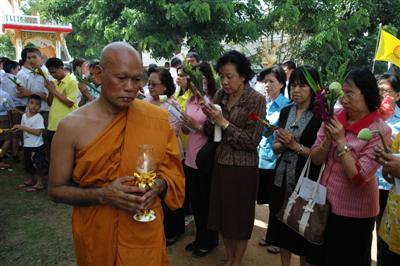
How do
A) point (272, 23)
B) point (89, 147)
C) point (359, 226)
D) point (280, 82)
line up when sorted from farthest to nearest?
point (272, 23) < point (280, 82) < point (359, 226) < point (89, 147)

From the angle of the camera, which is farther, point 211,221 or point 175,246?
point 175,246

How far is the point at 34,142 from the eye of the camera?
554 centimetres

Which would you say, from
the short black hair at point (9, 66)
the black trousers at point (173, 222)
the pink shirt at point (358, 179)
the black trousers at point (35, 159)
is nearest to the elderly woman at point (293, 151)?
the pink shirt at point (358, 179)

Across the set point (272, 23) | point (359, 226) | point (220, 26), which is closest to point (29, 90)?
point (359, 226)

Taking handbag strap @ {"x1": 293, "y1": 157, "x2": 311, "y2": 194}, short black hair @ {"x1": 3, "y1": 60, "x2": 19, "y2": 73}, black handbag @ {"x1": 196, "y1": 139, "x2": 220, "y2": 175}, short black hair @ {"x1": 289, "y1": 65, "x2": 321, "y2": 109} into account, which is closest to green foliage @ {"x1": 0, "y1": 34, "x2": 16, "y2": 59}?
short black hair @ {"x1": 3, "y1": 60, "x2": 19, "y2": 73}

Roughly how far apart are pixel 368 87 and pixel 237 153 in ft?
4.02

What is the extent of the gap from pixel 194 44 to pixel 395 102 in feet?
28.3

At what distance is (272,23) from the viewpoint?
1254cm

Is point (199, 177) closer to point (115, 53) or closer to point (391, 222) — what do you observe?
point (391, 222)

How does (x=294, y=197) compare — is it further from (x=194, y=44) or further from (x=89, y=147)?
(x=194, y=44)

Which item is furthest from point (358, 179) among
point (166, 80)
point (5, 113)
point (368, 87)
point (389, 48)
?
point (5, 113)

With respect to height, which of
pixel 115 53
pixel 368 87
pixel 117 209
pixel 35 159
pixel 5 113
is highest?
pixel 115 53

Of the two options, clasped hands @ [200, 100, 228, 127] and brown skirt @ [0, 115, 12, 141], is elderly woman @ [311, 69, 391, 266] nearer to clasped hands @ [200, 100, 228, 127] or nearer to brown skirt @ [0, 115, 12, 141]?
clasped hands @ [200, 100, 228, 127]

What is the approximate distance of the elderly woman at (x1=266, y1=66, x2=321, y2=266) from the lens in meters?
2.79
